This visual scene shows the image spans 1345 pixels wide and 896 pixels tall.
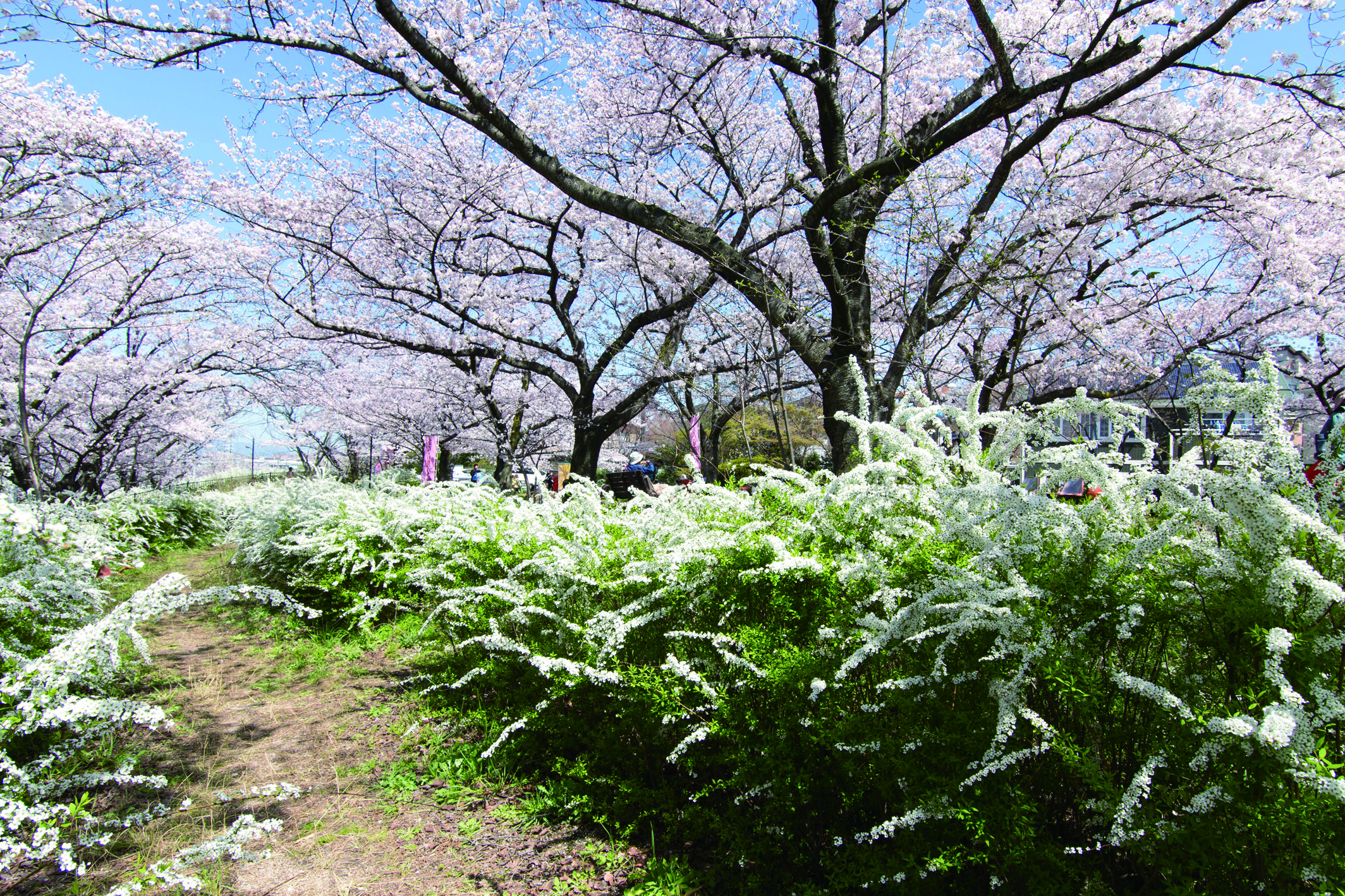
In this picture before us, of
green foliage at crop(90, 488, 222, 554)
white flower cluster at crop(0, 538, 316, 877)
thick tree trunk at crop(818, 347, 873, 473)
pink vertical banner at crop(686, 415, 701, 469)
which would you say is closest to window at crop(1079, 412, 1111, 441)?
thick tree trunk at crop(818, 347, 873, 473)

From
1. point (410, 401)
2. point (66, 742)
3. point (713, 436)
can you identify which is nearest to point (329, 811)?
point (66, 742)

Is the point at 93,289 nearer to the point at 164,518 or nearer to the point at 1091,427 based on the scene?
the point at 164,518

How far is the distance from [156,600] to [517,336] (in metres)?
7.12

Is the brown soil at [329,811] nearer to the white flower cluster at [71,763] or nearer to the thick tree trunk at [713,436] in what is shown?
the white flower cluster at [71,763]

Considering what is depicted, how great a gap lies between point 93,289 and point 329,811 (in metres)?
11.3

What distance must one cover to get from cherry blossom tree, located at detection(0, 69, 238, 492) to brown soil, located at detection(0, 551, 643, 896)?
16.9 feet

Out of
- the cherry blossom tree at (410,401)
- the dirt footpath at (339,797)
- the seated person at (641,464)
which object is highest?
the cherry blossom tree at (410,401)

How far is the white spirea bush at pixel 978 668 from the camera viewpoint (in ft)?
4.07

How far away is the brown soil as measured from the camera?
206 centimetres

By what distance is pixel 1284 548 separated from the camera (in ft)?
4.31

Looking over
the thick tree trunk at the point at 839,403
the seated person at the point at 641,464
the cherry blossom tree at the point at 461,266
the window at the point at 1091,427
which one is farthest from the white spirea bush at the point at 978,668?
the seated person at the point at 641,464

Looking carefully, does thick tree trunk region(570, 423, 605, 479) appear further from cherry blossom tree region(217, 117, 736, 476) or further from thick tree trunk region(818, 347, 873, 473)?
thick tree trunk region(818, 347, 873, 473)

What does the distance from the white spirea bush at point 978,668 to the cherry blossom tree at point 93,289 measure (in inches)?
272

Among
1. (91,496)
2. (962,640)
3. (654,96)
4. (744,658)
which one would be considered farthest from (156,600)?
(91,496)
